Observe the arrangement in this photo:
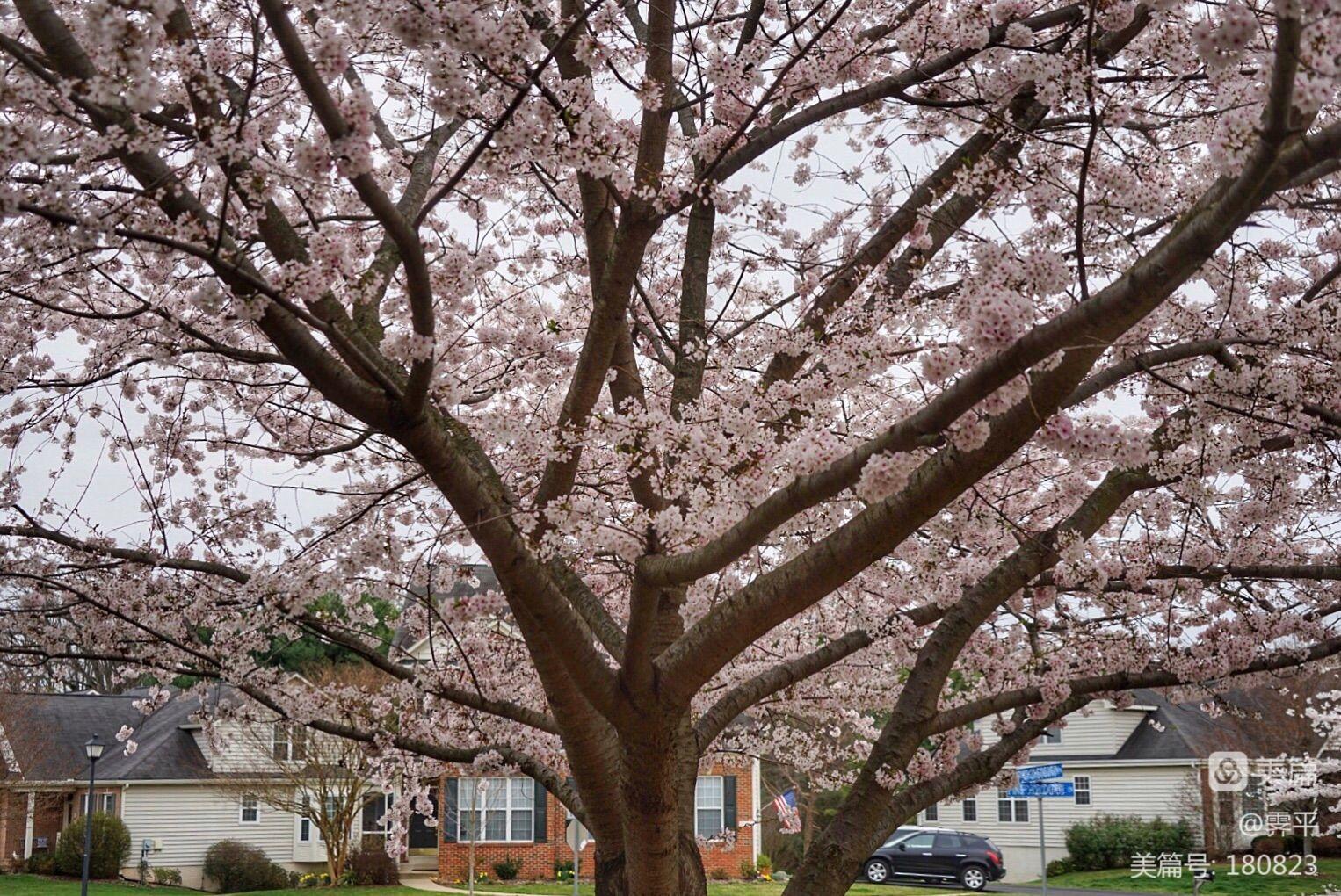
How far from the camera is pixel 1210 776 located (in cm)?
2478

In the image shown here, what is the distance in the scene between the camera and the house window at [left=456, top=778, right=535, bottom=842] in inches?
930

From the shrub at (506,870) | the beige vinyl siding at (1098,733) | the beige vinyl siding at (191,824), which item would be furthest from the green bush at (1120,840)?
the beige vinyl siding at (191,824)

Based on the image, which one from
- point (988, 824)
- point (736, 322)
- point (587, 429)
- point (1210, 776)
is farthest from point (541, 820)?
point (587, 429)

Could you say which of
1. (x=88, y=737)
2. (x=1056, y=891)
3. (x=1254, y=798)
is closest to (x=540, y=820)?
(x=1056, y=891)

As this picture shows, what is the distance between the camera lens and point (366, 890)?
67.2 ft

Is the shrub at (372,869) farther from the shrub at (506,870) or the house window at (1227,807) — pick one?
the house window at (1227,807)

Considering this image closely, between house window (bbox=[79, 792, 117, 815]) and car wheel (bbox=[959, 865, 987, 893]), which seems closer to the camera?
car wheel (bbox=[959, 865, 987, 893])

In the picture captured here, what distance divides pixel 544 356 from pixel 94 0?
4534 millimetres

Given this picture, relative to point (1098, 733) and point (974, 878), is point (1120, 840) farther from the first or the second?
point (974, 878)

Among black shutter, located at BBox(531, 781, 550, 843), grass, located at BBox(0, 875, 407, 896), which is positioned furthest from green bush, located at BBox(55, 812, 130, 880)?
black shutter, located at BBox(531, 781, 550, 843)

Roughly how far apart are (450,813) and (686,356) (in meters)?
20.3

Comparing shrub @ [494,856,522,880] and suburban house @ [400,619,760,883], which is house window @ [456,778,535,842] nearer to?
suburban house @ [400,619,760,883]

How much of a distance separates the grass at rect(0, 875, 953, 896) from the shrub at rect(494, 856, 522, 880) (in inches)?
14.0

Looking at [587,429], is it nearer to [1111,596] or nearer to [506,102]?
[506,102]
